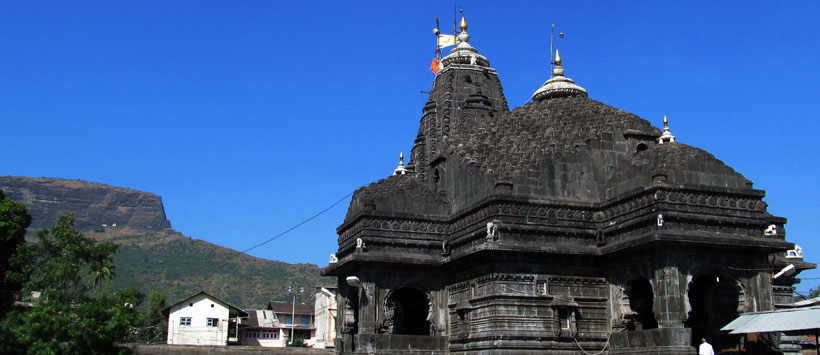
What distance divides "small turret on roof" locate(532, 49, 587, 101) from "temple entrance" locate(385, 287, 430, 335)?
397 inches

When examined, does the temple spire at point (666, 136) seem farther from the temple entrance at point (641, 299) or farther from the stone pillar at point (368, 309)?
the stone pillar at point (368, 309)

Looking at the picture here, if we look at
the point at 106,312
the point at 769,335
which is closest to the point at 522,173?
the point at 769,335

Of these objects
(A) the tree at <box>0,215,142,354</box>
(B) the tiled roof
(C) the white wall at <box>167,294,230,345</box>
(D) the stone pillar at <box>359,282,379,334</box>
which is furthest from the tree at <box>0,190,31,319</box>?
(B) the tiled roof

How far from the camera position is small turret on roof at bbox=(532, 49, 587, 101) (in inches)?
1256

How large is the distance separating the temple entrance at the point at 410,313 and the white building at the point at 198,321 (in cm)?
3021

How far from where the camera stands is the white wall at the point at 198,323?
57.1 meters

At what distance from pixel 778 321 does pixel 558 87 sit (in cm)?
1466

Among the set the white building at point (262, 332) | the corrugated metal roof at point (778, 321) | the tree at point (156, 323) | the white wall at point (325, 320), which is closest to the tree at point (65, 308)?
the corrugated metal roof at point (778, 321)

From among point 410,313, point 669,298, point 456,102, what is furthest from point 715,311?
point 456,102

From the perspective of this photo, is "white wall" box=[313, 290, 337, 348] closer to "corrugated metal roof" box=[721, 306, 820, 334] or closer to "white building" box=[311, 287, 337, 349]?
"white building" box=[311, 287, 337, 349]

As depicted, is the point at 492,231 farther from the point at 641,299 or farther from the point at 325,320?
Result: the point at 325,320

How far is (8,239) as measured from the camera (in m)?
37.9

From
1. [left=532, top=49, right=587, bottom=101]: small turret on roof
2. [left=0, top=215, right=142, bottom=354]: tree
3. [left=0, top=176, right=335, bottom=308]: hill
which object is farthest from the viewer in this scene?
[left=0, top=176, right=335, bottom=308]: hill

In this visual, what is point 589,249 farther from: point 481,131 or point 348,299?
point 348,299
